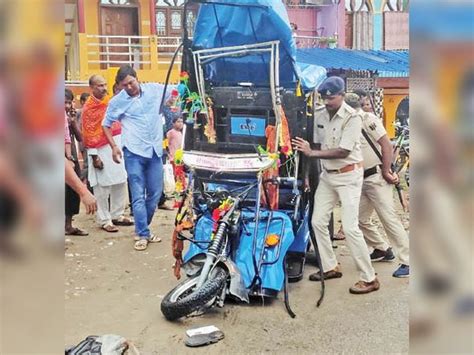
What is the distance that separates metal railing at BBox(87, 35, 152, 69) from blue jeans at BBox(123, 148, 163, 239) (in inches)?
361

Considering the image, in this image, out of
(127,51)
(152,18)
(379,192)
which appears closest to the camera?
(379,192)

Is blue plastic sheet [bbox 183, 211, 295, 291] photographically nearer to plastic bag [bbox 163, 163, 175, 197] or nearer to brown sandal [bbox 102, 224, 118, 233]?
brown sandal [bbox 102, 224, 118, 233]

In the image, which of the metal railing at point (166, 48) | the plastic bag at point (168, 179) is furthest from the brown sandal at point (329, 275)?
the metal railing at point (166, 48)

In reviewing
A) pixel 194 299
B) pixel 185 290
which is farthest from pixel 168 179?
pixel 194 299

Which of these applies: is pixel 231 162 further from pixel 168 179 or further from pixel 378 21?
pixel 378 21

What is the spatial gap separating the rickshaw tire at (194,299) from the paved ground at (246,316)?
0.36ft

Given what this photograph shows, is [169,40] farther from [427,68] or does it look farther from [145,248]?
[427,68]

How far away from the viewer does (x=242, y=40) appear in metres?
4.85

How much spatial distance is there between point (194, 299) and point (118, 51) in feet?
42.7

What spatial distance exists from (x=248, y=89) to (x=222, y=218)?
1.15m

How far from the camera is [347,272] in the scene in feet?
16.6

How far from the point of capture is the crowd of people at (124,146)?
5.79m

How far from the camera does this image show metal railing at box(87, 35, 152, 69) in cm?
1483

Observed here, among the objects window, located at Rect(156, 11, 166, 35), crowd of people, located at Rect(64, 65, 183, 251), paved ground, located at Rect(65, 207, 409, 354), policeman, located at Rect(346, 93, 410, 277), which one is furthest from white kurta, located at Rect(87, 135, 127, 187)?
window, located at Rect(156, 11, 166, 35)
